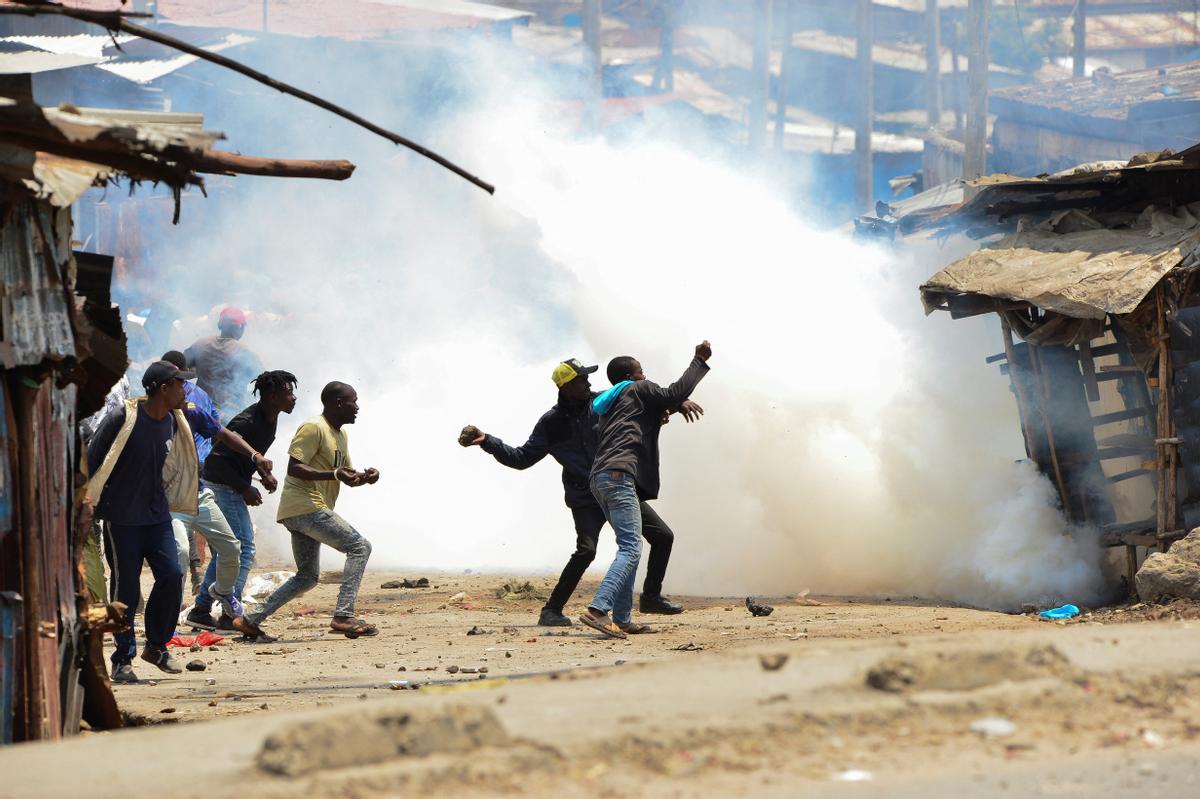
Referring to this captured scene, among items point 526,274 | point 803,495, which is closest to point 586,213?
point 526,274

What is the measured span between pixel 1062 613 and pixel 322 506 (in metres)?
5.03

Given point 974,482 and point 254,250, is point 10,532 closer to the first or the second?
point 974,482

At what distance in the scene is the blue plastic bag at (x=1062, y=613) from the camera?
32.3 ft

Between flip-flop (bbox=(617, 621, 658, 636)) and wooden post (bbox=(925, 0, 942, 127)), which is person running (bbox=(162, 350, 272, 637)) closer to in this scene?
flip-flop (bbox=(617, 621, 658, 636))

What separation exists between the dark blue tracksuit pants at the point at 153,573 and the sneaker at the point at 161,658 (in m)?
0.05

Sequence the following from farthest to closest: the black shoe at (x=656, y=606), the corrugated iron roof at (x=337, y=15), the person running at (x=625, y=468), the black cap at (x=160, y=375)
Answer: the corrugated iron roof at (x=337, y=15), the black shoe at (x=656, y=606), the person running at (x=625, y=468), the black cap at (x=160, y=375)

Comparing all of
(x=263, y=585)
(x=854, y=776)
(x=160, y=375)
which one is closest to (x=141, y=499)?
(x=160, y=375)

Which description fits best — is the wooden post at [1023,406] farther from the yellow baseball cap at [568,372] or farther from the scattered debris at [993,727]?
the scattered debris at [993,727]

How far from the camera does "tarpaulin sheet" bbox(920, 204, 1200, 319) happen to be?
948 cm

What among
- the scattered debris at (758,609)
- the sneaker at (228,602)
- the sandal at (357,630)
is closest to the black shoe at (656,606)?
the scattered debris at (758,609)

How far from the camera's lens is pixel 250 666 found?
8.73 metres

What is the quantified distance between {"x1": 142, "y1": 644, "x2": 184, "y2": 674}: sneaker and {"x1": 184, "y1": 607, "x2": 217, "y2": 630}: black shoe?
1873mm

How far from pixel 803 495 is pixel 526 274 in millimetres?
11205

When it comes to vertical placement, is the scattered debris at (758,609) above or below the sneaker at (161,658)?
below
